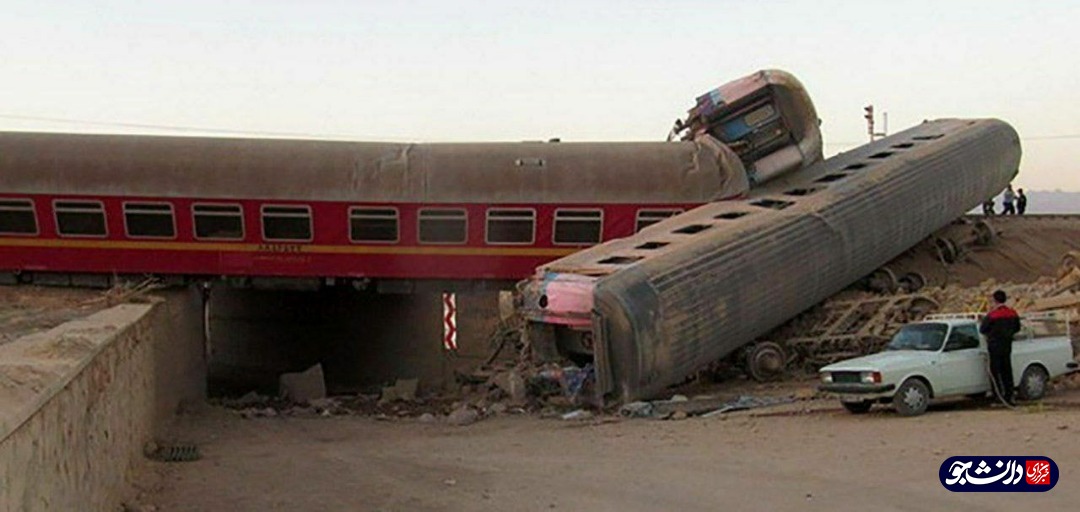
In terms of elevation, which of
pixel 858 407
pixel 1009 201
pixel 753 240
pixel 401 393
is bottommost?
pixel 401 393

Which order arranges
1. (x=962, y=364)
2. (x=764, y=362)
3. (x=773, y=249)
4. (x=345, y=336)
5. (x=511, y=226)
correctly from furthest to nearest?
(x=345, y=336), (x=511, y=226), (x=773, y=249), (x=764, y=362), (x=962, y=364)

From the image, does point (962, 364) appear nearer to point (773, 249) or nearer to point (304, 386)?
point (773, 249)

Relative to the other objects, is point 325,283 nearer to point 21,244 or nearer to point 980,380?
point 21,244

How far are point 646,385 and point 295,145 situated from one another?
30.8ft

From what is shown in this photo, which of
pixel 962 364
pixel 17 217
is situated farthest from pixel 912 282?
pixel 17 217

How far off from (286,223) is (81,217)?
11.8 feet

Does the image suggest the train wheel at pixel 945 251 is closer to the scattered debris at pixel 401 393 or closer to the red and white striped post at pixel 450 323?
the red and white striped post at pixel 450 323

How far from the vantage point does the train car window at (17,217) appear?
22.2 m

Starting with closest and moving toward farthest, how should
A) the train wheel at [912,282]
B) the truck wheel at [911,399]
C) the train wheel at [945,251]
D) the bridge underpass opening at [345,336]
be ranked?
the truck wheel at [911,399] → the train wheel at [912,282] → the train wheel at [945,251] → the bridge underpass opening at [345,336]

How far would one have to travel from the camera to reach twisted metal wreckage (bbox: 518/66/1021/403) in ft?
55.0

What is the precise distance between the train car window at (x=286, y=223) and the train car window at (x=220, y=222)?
44cm

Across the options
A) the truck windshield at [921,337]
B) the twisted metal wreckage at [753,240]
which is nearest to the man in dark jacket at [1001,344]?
the truck windshield at [921,337]

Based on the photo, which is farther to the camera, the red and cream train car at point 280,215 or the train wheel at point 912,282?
the train wheel at point 912,282

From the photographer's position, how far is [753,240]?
19.3 m
